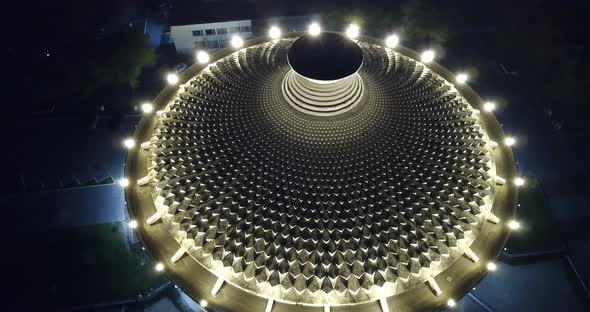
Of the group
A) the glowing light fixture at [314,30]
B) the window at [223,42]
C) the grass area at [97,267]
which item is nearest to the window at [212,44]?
the window at [223,42]

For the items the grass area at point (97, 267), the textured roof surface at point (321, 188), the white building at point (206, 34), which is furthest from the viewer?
the white building at point (206, 34)

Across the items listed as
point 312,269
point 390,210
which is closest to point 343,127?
point 390,210

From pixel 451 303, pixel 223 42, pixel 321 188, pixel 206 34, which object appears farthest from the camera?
pixel 223 42

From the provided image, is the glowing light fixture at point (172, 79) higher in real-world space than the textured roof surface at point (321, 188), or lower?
higher

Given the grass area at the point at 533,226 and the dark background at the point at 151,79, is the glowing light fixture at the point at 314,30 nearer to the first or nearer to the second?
the dark background at the point at 151,79

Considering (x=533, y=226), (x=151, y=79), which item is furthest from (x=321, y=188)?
(x=151, y=79)

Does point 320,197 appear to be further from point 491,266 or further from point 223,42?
point 223,42
